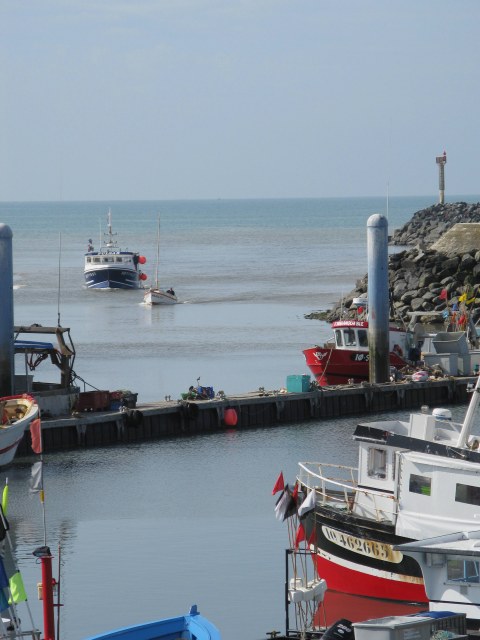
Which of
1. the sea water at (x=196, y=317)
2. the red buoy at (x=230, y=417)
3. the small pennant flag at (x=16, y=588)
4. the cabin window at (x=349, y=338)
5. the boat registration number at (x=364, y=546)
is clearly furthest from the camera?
the sea water at (x=196, y=317)

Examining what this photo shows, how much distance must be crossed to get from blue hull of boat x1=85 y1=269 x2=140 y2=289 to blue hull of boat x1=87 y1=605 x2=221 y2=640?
272 feet

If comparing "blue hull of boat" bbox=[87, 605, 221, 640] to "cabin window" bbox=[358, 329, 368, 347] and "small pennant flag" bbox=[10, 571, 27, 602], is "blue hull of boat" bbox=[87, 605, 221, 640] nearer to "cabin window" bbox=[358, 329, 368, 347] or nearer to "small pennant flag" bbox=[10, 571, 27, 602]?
"small pennant flag" bbox=[10, 571, 27, 602]

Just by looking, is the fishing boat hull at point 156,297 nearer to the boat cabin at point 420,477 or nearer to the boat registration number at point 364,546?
the boat cabin at point 420,477

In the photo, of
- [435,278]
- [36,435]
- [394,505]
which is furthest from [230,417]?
[435,278]

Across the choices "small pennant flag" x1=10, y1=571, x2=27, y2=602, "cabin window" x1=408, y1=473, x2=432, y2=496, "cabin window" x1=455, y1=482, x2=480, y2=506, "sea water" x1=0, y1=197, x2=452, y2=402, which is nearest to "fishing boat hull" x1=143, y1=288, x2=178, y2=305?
"sea water" x1=0, y1=197, x2=452, y2=402

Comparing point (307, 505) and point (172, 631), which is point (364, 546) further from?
point (172, 631)

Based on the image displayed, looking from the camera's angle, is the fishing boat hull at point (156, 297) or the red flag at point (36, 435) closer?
the red flag at point (36, 435)

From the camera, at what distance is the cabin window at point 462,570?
23672 millimetres

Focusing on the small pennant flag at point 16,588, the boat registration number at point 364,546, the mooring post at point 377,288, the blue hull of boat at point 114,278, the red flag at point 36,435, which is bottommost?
the boat registration number at point 364,546

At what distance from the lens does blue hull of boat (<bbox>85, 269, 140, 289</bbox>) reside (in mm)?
104188

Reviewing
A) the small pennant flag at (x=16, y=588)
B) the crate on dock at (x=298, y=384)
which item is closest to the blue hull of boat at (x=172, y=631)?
the small pennant flag at (x=16, y=588)

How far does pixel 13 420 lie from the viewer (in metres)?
39.6

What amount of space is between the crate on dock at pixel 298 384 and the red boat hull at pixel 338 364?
268 cm

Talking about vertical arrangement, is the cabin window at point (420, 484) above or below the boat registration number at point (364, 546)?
above
